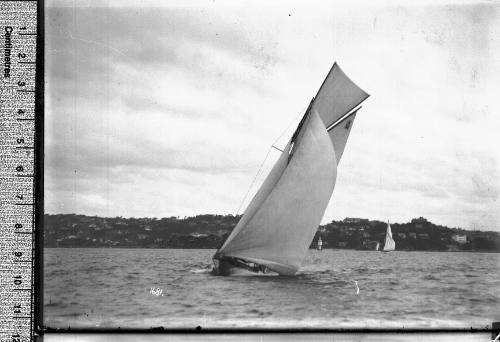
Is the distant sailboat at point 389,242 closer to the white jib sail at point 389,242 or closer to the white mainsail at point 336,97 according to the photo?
the white jib sail at point 389,242

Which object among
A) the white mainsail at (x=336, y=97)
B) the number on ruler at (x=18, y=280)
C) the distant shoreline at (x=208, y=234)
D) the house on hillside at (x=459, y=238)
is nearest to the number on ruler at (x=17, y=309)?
the number on ruler at (x=18, y=280)

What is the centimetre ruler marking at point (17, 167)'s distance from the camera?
3.65m

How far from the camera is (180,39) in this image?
3830mm

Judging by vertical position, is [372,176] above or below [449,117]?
below

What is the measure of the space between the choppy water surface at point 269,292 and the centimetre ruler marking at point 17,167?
155 millimetres

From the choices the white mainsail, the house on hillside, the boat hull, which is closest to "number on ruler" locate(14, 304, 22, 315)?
the boat hull

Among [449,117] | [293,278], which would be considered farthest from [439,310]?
[449,117]

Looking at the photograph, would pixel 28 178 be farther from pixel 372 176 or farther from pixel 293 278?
pixel 372 176

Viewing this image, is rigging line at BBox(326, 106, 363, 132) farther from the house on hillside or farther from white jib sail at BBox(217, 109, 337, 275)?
the house on hillside

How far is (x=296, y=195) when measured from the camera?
13.2ft

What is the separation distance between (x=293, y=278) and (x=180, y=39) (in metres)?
1.75

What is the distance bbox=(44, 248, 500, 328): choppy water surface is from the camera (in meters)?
3.72

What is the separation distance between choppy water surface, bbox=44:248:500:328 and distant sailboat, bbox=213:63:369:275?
122mm

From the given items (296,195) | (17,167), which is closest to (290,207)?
(296,195)
